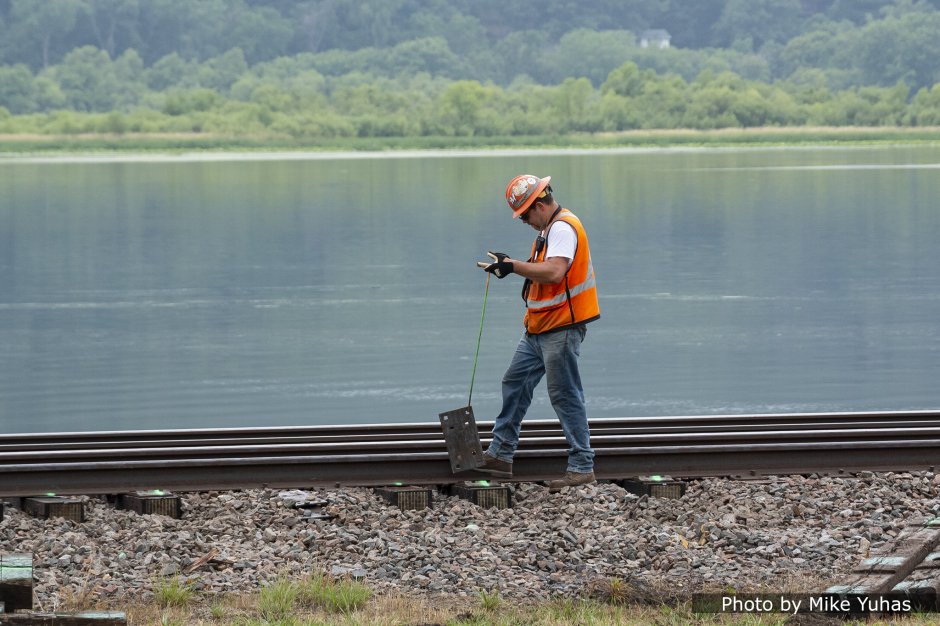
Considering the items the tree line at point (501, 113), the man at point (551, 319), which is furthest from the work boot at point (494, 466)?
the tree line at point (501, 113)

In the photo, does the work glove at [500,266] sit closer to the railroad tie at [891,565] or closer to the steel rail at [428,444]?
the steel rail at [428,444]

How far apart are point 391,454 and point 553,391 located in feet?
3.65

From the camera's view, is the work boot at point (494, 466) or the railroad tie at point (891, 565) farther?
the work boot at point (494, 466)

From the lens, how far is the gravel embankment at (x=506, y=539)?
309 inches

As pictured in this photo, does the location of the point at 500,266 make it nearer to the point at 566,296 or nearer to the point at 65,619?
the point at 566,296

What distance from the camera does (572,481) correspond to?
956 centimetres

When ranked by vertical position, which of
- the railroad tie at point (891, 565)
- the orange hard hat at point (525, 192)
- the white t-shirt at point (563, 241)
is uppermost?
the orange hard hat at point (525, 192)

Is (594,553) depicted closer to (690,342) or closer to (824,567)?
(824,567)

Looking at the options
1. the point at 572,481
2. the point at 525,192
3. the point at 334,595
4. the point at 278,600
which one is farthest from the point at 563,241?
the point at 278,600

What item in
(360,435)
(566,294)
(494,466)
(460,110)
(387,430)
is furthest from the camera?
(460,110)

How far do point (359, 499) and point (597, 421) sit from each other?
2.39 meters

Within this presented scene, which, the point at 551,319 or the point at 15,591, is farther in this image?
the point at 551,319

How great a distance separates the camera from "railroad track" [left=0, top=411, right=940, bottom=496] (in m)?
9.54

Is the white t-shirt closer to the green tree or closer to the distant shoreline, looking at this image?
the distant shoreline
